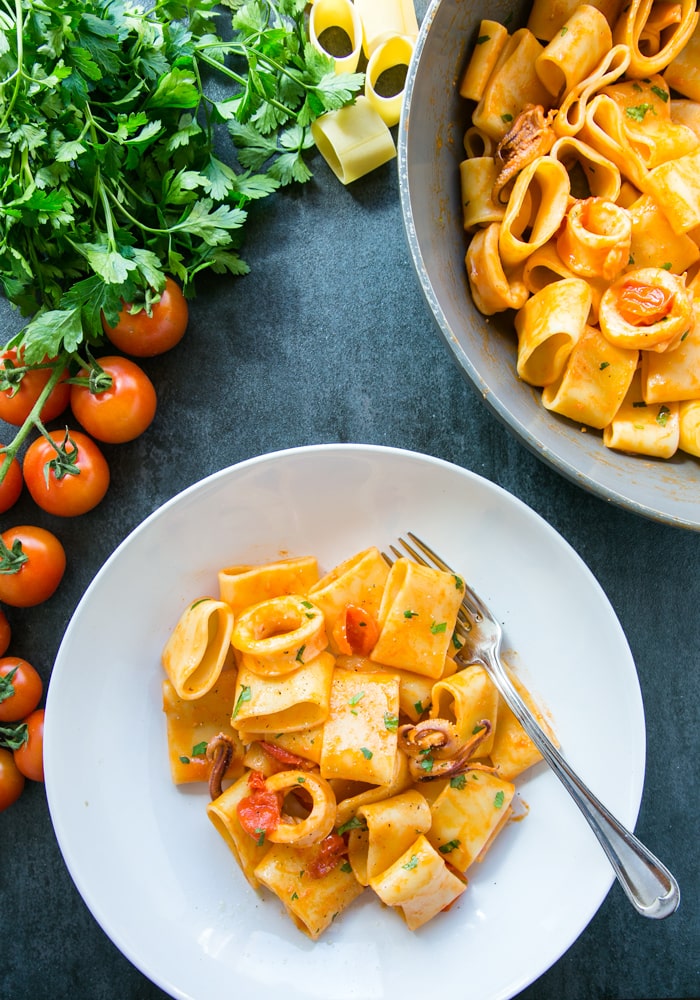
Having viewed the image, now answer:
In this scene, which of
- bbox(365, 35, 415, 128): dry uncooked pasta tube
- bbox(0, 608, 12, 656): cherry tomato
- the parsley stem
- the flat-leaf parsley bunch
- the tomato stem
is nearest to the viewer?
the parsley stem

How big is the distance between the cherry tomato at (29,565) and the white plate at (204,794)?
32cm

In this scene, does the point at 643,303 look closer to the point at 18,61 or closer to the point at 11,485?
the point at 18,61

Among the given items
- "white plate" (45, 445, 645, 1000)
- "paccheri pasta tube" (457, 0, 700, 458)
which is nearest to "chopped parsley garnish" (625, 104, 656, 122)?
"paccheri pasta tube" (457, 0, 700, 458)

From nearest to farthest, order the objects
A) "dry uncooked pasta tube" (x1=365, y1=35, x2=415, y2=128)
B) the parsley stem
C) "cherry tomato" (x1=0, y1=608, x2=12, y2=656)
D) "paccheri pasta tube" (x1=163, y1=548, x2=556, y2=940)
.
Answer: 1. the parsley stem
2. "paccheri pasta tube" (x1=163, y1=548, x2=556, y2=940)
3. "dry uncooked pasta tube" (x1=365, y1=35, x2=415, y2=128)
4. "cherry tomato" (x1=0, y1=608, x2=12, y2=656)

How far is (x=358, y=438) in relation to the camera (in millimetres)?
2906

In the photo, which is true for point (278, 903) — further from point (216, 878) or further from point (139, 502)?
point (139, 502)

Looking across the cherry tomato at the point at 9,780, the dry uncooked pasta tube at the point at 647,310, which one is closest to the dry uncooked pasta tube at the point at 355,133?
the dry uncooked pasta tube at the point at 647,310

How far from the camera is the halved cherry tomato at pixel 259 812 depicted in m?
2.53

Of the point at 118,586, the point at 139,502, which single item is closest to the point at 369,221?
the point at 139,502

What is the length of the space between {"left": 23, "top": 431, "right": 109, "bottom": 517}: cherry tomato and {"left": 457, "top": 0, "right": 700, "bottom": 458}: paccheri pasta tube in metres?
1.40

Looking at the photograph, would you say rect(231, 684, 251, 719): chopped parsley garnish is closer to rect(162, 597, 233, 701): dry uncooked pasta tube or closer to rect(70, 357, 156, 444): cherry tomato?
rect(162, 597, 233, 701): dry uncooked pasta tube

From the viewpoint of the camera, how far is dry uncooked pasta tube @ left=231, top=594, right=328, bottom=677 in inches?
100.0

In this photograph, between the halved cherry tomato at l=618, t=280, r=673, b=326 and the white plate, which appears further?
the white plate

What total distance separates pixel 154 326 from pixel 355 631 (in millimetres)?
1235
